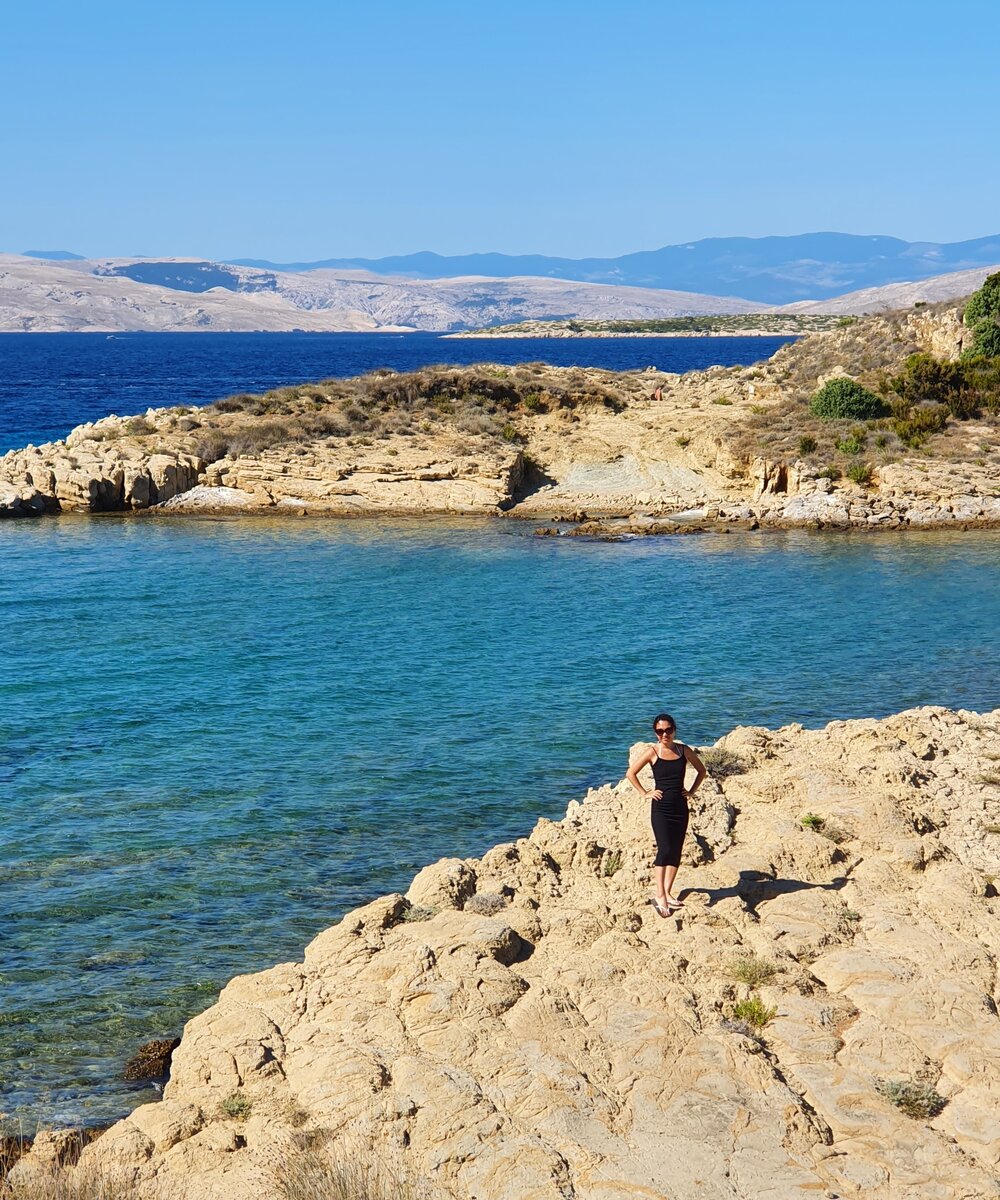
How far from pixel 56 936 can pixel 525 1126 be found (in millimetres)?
7519

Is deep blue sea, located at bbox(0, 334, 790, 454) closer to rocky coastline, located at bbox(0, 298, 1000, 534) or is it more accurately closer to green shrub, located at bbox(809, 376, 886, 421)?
rocky coastline, located at bbox(0, 298, 1000, 534)

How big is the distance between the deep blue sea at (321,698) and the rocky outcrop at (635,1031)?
1994mm

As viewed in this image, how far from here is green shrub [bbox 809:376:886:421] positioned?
49.8m

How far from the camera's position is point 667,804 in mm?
12539

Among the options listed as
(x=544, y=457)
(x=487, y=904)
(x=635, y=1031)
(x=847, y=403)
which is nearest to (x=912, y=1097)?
(x=635, y=1031)

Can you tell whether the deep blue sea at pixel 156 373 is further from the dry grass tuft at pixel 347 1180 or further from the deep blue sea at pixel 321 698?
the dry grass tuft at pixel 347 1180

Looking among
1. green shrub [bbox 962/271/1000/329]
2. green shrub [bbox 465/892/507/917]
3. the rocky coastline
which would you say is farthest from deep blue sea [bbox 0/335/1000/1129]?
green shrub [bbox 962/271/1000/329]

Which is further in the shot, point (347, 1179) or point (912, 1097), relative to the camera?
point (912, 1097)

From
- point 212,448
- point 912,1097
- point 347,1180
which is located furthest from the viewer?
point 212,448

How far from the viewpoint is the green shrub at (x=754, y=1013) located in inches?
417

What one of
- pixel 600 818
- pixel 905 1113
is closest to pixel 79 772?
pixel 600 818

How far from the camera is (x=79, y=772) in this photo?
1970 centimetres

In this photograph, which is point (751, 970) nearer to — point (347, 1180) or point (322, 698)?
point (347, 1180)

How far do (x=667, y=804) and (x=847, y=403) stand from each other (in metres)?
40.9
